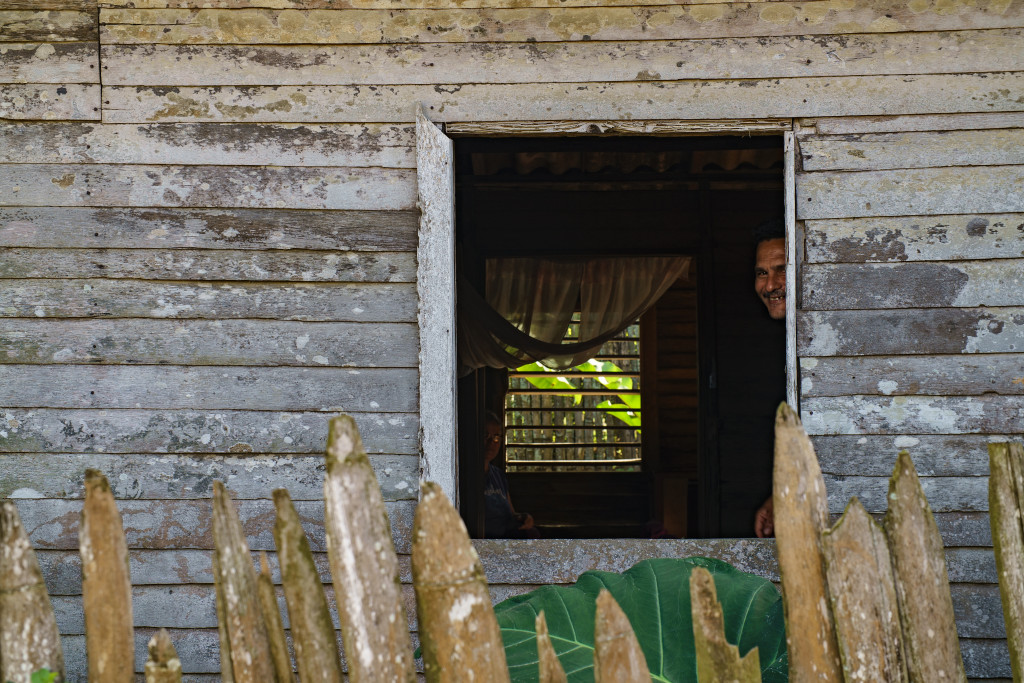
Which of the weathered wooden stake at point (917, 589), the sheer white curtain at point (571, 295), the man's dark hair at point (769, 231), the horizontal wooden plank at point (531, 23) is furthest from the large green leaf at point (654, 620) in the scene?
the sheer white curtain at point (571, 295)

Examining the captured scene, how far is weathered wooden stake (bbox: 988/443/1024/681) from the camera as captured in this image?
1329mm

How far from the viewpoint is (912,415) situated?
2.34 m

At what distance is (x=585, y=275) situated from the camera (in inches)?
277

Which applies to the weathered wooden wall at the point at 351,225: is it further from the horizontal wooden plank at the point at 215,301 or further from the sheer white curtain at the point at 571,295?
the sheer white curtain at the point at 571,295

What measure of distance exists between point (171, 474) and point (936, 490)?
2.21 metres

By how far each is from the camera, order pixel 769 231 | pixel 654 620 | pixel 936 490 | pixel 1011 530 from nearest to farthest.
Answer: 1. pixel 1011 530
2. pixel 654 620
3. pixel 936 490
4. pixel 769 231

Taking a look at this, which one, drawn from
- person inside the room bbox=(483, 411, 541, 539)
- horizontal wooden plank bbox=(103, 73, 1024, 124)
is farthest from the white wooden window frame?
person inside the room bbox=(483, 411, 541, 539)

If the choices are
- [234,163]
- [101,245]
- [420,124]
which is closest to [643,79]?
[420,124]

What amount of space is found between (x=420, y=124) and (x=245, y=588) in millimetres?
1562

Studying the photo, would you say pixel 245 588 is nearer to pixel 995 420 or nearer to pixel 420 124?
pixel 420 124

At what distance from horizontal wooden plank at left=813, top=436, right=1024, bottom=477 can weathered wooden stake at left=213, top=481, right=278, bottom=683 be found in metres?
1.68

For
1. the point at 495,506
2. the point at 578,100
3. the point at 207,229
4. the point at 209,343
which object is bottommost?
the point at 495,506

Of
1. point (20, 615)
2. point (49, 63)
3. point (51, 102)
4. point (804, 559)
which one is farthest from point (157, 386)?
point (804, 559)

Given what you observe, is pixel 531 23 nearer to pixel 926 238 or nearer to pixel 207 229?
pixel 207 229
